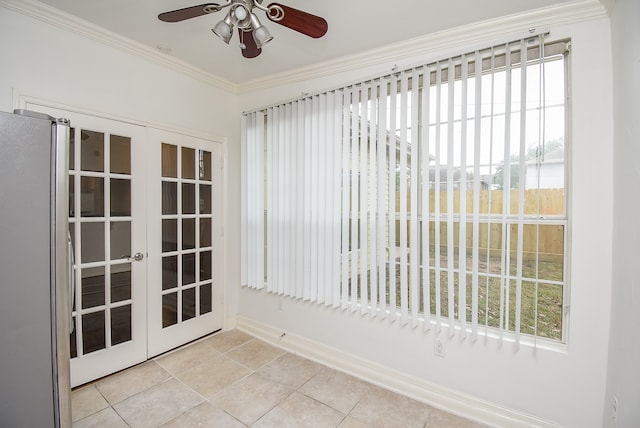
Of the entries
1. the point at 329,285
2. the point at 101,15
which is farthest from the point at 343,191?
the point at 101,15

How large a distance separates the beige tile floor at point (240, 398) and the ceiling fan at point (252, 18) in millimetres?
2413

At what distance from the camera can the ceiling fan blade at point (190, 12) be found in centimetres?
138

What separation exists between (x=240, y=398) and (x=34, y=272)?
160cm

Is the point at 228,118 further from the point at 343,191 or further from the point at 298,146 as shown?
the point at 343,191

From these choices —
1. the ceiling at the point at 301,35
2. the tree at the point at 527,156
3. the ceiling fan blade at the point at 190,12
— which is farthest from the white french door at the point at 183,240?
the tree at the point at 527,156

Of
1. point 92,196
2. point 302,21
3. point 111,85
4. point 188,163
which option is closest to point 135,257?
point 92,196

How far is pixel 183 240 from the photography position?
2.82 meters

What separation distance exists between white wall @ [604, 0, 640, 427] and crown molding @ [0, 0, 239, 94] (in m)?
3.20

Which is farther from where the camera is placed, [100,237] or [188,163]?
[188,163]

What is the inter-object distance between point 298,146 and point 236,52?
0.99 meters

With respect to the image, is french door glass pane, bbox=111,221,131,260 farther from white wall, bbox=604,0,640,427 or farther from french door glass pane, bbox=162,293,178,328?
white wall, bbox=604,0,640,427

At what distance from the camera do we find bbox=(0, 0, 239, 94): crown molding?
6.09 feet

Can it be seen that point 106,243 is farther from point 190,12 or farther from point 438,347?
point 438,347

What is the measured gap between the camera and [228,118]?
3.21m
